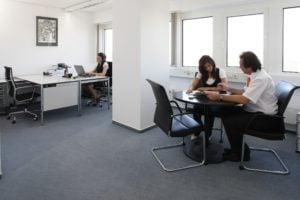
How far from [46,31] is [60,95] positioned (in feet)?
7.38

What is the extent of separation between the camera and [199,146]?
340 cm

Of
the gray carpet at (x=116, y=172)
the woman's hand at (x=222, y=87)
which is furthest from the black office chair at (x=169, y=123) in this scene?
the woman's hand at (x=222, y=87)

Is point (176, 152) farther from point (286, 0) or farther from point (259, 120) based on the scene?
point (286, 0)

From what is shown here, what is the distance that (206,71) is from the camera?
366 centimetres

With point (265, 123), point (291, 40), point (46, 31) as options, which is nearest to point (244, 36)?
point (291, 40)

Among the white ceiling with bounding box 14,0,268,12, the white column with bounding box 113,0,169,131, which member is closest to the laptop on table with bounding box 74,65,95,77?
the white ceiling with bounding box 14,0,268,12

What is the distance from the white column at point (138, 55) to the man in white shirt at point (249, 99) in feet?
4.51

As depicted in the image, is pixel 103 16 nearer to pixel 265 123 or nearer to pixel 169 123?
pixel 169 123

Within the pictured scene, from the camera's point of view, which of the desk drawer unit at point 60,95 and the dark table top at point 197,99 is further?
the desk drawer unit at point 60,95

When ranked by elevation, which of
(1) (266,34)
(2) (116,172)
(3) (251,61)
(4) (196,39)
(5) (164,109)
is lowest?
(2) (116,172)

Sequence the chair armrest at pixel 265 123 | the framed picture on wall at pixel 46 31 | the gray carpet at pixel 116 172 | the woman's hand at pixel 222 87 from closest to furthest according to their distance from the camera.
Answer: the gray carpet at pixel 116 172 → the chair armrest at pixel 265 123 → the woman's hand at pixel 222 87 → the framed picture on wall at pixel 46 31

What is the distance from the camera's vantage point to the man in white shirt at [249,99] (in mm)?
2705

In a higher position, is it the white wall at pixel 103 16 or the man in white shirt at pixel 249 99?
the white wall at pixel 103 16

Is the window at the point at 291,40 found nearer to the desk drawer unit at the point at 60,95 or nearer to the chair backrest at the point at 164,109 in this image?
the chair backrest at the point at 164,109
